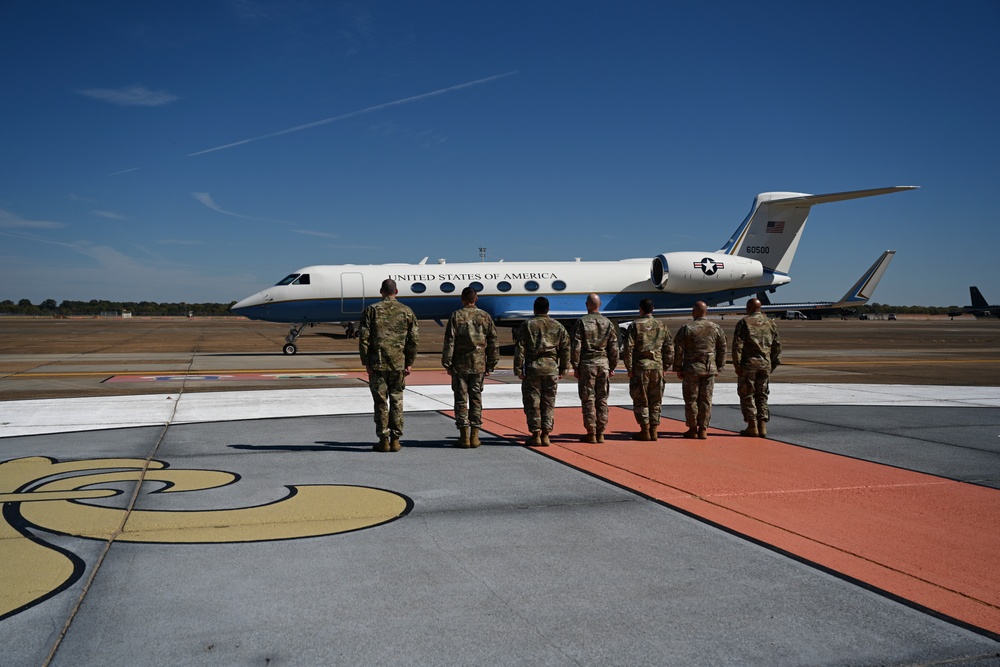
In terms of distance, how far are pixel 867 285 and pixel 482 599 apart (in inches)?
1133

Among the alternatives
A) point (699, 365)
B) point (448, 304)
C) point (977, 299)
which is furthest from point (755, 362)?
point (977, 299)

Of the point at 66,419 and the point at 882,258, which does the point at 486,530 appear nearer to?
the point at 66,419

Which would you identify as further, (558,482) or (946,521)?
(558,482)

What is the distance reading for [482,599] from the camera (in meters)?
3.85

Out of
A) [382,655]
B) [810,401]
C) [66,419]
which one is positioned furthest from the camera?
[810,401]

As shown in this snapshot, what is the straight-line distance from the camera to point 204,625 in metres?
3.51

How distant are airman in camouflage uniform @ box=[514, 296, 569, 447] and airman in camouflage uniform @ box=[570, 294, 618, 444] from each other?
0.22 m

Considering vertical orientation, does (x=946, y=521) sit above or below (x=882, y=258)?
below

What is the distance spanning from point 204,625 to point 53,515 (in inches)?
99.2

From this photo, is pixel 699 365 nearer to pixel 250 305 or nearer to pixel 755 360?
pixel 755 360

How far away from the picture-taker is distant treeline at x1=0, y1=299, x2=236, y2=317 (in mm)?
135125

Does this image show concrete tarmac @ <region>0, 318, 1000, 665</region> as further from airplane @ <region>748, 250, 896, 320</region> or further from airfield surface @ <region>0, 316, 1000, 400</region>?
airplane @ <region>748, 250, 896, 320</region>

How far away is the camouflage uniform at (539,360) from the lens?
8.41 metres

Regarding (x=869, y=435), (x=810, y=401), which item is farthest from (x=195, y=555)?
(x=810, y=401)
